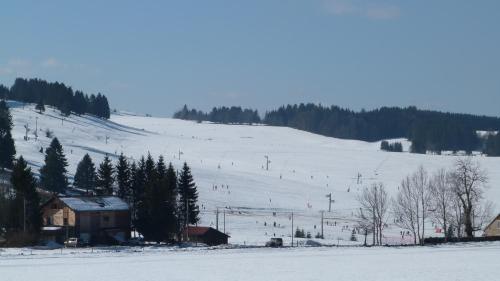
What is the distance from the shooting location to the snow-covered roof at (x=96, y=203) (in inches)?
2525

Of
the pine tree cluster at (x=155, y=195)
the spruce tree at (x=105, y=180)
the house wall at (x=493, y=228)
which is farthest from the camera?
the house wall at (x=493, y=228)

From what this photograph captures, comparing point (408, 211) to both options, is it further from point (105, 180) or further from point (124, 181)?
point (105, 180)

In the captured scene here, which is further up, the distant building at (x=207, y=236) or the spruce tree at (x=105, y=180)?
the spruce tree at (x=105, y=180)

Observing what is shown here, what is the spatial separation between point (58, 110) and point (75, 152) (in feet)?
202

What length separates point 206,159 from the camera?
152 meters

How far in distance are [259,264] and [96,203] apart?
27347mm

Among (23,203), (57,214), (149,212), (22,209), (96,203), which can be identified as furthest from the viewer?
(96,203)

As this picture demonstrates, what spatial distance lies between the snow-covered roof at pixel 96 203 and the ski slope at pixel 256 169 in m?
10.4

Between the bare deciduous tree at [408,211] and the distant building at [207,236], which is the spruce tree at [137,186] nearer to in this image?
the distant building at [207,236]

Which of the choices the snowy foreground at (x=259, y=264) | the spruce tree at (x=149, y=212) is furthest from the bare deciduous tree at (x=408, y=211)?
the spruce tree at (x=149, y=212)

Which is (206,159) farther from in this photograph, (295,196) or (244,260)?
(244,260)

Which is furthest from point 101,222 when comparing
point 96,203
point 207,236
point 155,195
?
point 207,236

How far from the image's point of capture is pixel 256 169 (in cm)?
14150

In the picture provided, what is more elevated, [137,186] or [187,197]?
[137,186]
